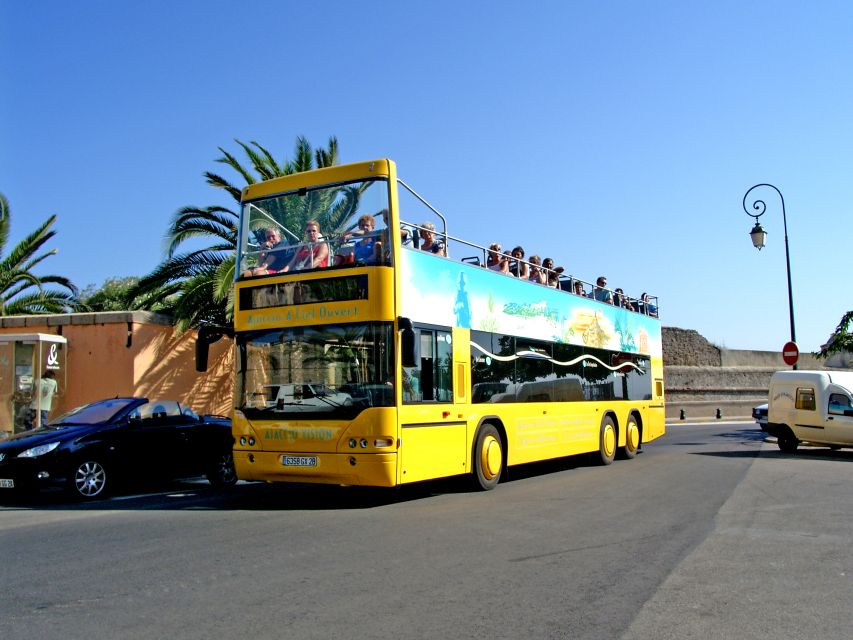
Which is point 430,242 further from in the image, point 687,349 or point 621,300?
point 687,349

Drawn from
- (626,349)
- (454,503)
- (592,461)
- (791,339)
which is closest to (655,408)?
(626,349)

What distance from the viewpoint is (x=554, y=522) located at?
922cm

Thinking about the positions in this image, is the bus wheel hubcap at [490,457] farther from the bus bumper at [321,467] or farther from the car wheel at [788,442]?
the car wheel at [788,442]

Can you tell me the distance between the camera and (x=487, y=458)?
489 inches

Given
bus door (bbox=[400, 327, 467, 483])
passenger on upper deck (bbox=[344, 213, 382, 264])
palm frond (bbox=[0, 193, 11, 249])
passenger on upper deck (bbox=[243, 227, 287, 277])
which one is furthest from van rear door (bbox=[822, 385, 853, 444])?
palm frond (bbox=[0, 193, 11, 249])

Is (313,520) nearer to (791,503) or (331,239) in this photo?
(331,239)

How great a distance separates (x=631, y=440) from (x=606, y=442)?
5.87 ft

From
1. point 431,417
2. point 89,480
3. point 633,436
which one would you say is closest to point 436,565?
point 431,417

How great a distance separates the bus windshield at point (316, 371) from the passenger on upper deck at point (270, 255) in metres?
0.93

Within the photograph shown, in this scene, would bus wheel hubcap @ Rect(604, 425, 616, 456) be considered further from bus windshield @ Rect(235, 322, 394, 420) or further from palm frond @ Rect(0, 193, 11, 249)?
palm frond @ Rect(0, 193, 11, 249)

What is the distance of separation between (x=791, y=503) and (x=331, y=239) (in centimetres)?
723

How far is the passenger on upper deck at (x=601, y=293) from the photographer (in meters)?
18.2

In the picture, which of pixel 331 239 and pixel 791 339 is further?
pixel 791 339

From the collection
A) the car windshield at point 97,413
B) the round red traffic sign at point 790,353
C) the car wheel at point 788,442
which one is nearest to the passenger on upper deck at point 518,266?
Answer: the car windshield at point 97,413
